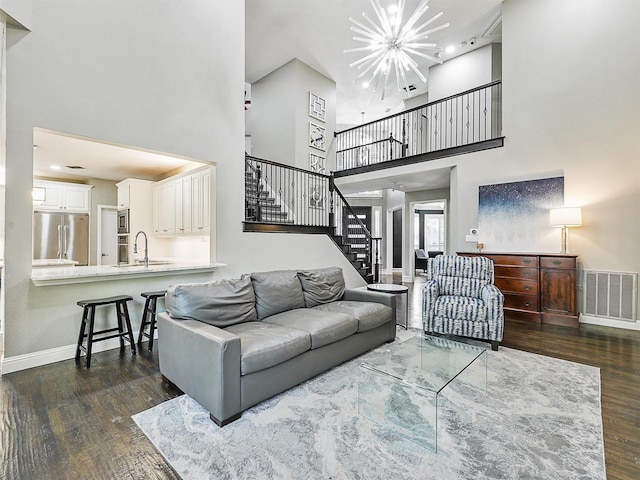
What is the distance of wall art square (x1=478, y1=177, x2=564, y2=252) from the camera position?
4746mm

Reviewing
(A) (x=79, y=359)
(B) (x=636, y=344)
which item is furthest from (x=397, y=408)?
(B) (x=636, y=344)

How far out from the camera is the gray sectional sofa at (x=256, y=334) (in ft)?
6.61

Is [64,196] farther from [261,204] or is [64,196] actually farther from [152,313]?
[152,313]

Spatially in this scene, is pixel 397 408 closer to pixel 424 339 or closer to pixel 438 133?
pixel 424 339

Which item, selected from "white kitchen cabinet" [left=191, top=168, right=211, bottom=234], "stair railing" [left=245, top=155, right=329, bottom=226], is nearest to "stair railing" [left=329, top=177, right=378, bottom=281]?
"stair railing" [left=245, top=155, right=329, bottom=226]

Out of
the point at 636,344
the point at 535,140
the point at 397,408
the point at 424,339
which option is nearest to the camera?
the point at 397,408

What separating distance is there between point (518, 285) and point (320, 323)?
140 inches

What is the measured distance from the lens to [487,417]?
2043 mm

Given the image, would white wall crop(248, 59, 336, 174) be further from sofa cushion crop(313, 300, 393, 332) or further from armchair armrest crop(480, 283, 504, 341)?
armchair armrest crop(480, 283, 504, 341)

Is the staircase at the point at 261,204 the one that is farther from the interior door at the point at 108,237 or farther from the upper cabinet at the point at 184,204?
the interior door at the point at 108,237

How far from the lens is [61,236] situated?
6.19 m

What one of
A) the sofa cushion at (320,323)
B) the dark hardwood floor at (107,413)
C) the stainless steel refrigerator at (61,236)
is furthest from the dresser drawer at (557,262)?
the stainless steel refrigerator at (61,236)

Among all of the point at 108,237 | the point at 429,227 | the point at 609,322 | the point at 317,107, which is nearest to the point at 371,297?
the point at 609,322

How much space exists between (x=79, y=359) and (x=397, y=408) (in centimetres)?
314
